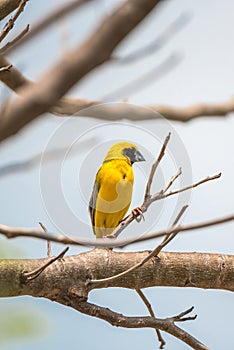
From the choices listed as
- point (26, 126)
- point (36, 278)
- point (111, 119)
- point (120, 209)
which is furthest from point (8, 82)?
point (120, 209)

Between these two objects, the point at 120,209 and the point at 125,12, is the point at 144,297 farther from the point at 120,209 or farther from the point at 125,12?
the point at 125,12

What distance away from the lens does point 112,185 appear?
3.80 m

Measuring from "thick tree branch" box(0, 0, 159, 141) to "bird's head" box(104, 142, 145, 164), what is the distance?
310 cm

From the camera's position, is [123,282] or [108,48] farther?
[123,282]

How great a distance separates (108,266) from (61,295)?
0.19 meters

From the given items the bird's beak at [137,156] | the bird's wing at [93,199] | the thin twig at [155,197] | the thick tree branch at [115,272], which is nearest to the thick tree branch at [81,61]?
the thin twig at [155,197]

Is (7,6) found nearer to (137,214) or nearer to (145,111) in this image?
(137,214)

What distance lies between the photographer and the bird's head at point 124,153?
3655mm

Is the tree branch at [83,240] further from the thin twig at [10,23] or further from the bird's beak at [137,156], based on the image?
the bird's beak at [137,156]

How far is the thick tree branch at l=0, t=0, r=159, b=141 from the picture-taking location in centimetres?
49

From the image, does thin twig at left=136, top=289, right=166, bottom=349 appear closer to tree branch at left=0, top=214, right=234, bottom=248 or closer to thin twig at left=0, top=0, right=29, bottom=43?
thin twig at left=0, top=0, right=29, bottom=43

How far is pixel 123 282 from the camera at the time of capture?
2.19 metres

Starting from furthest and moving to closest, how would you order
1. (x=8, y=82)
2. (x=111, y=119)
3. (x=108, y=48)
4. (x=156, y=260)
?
(x=156, y=260), (x=8, y=82), (x=111, y=119), (x=108, y=48)

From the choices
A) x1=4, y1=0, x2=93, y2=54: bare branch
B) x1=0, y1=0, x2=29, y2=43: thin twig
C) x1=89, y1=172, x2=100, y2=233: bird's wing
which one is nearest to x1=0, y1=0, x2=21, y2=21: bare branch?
x1=0, y1=0, x2=29, y2=43: thin twig
